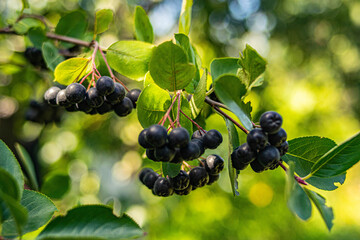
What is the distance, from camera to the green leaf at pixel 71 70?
3.57ft

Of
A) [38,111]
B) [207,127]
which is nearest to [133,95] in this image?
[38,111]

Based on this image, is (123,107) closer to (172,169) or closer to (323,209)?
(172,169)

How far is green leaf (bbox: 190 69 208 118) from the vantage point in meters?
0.91

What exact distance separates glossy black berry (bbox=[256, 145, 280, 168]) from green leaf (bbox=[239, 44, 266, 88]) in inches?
8.5

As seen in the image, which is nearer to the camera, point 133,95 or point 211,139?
point 211,139

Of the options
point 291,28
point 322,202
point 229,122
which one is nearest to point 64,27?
point 229,122

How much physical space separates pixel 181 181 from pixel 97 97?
0.41 metres

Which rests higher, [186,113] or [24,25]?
[186,113]

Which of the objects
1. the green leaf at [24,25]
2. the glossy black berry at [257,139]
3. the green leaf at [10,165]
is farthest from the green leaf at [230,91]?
the green leaf at [24,25]

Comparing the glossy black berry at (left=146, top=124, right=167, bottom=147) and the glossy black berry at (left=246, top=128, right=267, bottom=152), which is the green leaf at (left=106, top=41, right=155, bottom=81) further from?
the glossy black berry at (left=246, top=128, right=267, bottom=152)

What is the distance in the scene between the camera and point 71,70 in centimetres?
112

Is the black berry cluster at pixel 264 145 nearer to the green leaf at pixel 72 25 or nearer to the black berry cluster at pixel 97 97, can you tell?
the black berry cluster at pixel 97 97

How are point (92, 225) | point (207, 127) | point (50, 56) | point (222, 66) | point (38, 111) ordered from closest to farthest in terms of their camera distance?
point (92, 225) → point (222, 66) → point (50, 56) → point (38, 111) → point (207, 127)

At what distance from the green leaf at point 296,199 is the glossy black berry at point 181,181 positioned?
0.38 meters
